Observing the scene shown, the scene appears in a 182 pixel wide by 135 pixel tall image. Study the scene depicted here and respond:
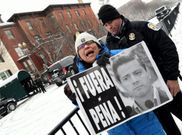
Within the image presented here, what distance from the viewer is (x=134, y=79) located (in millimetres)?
2697

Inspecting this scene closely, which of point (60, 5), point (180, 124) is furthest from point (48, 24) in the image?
point (180, 124)

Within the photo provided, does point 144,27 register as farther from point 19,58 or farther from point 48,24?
point 48,24

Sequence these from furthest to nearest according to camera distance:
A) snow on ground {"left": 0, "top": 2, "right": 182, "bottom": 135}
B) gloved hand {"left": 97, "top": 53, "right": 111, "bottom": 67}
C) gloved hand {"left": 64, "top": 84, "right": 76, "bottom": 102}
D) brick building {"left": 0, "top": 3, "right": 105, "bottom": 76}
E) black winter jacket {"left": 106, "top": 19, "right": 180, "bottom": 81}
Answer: brick building {"left": 0, "top": 3, "right": 105, "bottom": 76}
snow on ground {"left": 0, "top": 2, "right": 182, "bottom": 135}
black winter jacket {"left": 106, "top": 19, "right": 180, "bottom": 81}
gloved hand {"left": 64, "top": 84, "right": 76, "bottom": 102}
gloved hand {"left": 97, "top": 53, "right": 111, "bottom": 67}

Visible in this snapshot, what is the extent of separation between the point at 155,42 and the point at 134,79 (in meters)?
0.66

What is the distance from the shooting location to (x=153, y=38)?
10.4 feet

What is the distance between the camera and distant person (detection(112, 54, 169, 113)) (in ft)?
8.86

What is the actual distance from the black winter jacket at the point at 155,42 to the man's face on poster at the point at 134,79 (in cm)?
39

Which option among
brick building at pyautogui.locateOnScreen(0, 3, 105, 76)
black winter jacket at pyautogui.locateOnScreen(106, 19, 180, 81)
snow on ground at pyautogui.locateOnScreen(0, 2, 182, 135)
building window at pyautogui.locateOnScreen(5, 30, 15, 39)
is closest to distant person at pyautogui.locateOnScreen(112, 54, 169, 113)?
black winter jacket at pyautogui.locateOnScreen(106, 19, 180, 81)

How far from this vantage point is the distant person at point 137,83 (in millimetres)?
2701

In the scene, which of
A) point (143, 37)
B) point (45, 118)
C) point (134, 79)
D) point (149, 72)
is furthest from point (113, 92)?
point (45, 118)

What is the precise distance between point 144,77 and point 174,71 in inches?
17.6

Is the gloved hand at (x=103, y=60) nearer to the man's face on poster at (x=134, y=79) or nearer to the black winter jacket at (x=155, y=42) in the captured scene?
the man's face on poster at (x=134, y=79)

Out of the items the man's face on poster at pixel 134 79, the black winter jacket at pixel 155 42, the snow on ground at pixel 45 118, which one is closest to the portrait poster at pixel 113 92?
the man's face on poster at pixel 134 79

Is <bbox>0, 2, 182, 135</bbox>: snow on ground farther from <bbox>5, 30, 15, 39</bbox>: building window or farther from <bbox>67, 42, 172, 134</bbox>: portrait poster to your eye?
<bbox>5, 30, 15, 39</bbox>: building window
